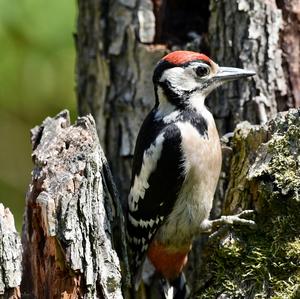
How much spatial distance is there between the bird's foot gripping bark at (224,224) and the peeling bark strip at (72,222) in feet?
2.03

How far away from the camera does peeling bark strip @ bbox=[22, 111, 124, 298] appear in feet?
15.7

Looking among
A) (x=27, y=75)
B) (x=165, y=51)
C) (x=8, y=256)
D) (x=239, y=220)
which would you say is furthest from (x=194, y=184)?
(x=27, y=75)

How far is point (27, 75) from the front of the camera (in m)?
7.42

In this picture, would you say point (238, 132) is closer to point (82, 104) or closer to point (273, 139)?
Answer: point (273, 139)

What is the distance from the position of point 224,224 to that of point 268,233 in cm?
36

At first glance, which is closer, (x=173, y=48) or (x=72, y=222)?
(x=72, y=222)

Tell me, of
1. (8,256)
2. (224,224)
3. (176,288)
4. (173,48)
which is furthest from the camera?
(173,48)

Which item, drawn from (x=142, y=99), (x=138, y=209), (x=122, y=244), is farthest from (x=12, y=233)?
(x=142, y=99)

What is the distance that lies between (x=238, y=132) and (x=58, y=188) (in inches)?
52.2

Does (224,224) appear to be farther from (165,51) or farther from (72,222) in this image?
(165,51)

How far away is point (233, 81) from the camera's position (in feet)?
20.0

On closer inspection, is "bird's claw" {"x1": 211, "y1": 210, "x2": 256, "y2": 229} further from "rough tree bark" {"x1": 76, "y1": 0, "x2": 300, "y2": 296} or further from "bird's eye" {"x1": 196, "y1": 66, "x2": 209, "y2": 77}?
"bird's eye" {"x1": 196, "y1": 66, "x2": 209, "y2": 77}

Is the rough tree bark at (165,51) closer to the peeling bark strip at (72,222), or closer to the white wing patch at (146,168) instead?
the white wing patch at (146,168)

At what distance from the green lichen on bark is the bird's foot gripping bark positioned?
0.06 meters
